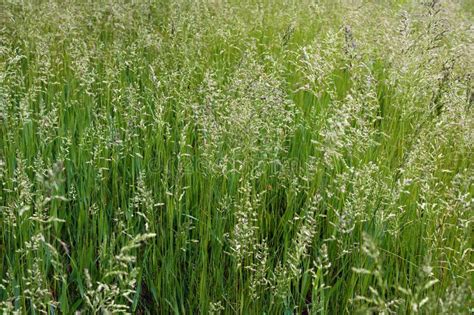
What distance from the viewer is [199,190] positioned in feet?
8.36

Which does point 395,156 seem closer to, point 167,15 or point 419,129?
point 419,129

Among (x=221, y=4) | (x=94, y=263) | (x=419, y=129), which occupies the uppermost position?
(x=221, y=4)

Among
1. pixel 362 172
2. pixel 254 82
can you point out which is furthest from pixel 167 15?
pixel 362 172

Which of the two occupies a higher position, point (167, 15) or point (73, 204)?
point (167, 15)

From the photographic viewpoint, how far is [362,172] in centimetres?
203

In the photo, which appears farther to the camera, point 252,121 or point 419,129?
point 419,129

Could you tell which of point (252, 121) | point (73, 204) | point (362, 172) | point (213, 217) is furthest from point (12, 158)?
point (362, 172)

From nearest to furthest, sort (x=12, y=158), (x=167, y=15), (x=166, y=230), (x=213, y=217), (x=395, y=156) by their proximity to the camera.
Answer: (x=166, y=230) < (x=213, y=217) < (x=12, y=158) < (x=395, y=156) < (x=167, y=15)

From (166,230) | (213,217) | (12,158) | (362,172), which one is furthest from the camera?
(12,158)

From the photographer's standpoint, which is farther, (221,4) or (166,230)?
(221,4)

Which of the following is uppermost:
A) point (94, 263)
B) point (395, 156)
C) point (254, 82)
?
point (254, 82)

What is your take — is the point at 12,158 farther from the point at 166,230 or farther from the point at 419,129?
the point at 419,129

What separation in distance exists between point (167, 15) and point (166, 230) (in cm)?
336

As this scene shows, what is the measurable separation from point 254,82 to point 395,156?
0.98 m
